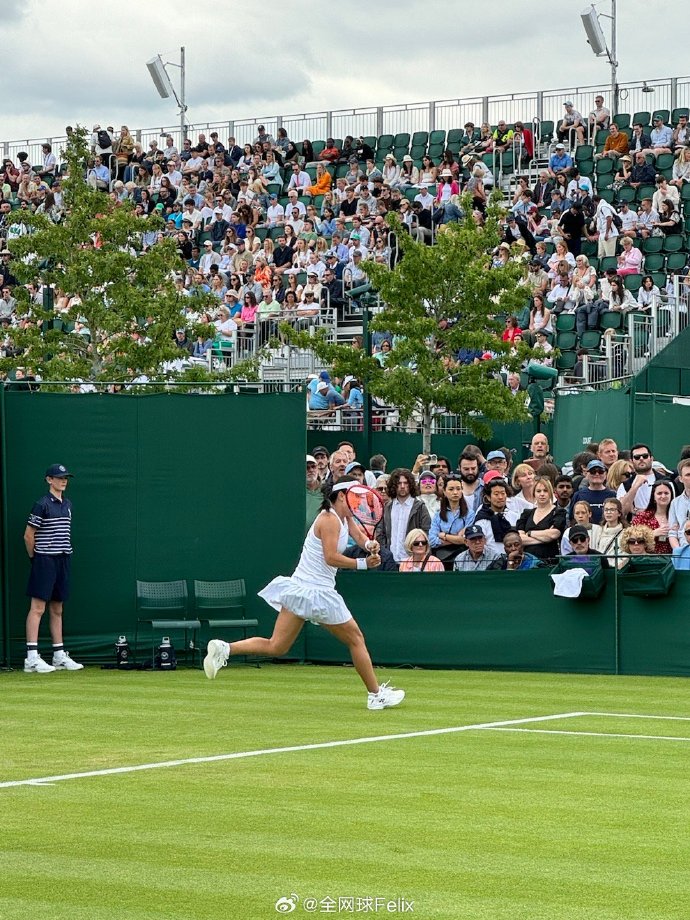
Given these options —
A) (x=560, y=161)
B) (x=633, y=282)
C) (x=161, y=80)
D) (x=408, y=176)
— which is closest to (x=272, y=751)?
(x=633, y=282)

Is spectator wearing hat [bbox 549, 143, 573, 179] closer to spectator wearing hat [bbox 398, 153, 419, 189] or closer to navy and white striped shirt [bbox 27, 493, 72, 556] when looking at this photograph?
spectator wearing hat [bbox 398, 153, 419, 189]

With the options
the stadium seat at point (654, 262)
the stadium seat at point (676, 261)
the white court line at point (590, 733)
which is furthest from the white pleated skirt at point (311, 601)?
the stadium seat at point (654, 262)

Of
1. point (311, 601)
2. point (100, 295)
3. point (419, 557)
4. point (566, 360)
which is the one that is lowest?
point (419, 557)

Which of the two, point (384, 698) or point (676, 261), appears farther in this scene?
point (676, 261)

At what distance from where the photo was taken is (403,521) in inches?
705

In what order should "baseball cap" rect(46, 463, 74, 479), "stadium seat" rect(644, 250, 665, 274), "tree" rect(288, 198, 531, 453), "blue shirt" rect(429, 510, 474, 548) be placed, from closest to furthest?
1. "baseball cap" rect(46, 463, 74, 479)
2. "blue shirt" rect(429, 510, 474, 548)
3. "tree" rect(288, 198, 531, 453)
4. "stadium seat" rect(644, 250, 665, 274)

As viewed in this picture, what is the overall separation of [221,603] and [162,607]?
2.28 feet

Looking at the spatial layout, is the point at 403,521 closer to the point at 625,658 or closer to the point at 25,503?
the point at 625,658

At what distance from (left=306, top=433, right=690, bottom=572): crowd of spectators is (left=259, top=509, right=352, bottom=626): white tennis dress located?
4.43 metres

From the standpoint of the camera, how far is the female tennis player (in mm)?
12711

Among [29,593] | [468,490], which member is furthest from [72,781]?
[468,490]

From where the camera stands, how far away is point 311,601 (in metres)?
12.8

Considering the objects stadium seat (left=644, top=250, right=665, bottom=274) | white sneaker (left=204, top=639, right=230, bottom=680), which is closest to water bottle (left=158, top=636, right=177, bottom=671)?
white sneaker (left=204, top=639, right=230, bottom=680)

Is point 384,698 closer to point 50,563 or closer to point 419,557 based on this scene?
point 419,557
